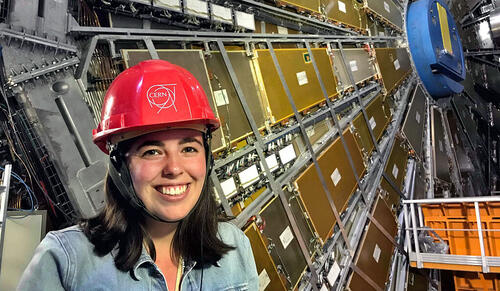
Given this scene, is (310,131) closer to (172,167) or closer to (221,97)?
(221,97)

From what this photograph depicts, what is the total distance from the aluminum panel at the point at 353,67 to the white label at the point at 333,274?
2157mm

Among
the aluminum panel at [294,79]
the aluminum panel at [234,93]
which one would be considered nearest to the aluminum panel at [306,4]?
the aluminum panel at [294,79]

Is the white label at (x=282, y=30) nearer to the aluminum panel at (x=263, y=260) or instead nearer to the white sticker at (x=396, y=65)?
the aluminum panel at (x=263, y=260)

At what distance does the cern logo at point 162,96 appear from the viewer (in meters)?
1.38

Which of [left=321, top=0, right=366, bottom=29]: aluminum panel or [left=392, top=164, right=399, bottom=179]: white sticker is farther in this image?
[left=392, top=164, right=399, bottom=179]: white sticker

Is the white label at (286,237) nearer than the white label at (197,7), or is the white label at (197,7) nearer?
the white label at (197,7)

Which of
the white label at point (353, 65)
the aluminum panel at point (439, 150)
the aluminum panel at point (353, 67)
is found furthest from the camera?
the aluminum panel at point (439, 150)

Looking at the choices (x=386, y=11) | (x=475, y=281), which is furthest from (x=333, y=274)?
(x=386, y=11)

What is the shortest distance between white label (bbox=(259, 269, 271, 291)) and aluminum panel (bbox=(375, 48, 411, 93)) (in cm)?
424

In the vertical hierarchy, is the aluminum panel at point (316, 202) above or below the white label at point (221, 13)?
below

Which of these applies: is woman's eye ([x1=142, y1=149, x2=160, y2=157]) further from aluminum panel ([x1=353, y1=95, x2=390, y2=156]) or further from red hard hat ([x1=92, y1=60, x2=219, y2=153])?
aluminum panel ([x1=353, y1=95, x2=390, y2=156])

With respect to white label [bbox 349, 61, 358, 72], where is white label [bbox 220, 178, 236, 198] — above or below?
below

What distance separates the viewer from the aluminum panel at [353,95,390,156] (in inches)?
194

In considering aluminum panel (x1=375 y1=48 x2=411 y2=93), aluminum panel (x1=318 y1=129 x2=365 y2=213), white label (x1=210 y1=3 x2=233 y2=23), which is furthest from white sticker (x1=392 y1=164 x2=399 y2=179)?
white label (x1=210 y1=3 x2=233 y2=23)
